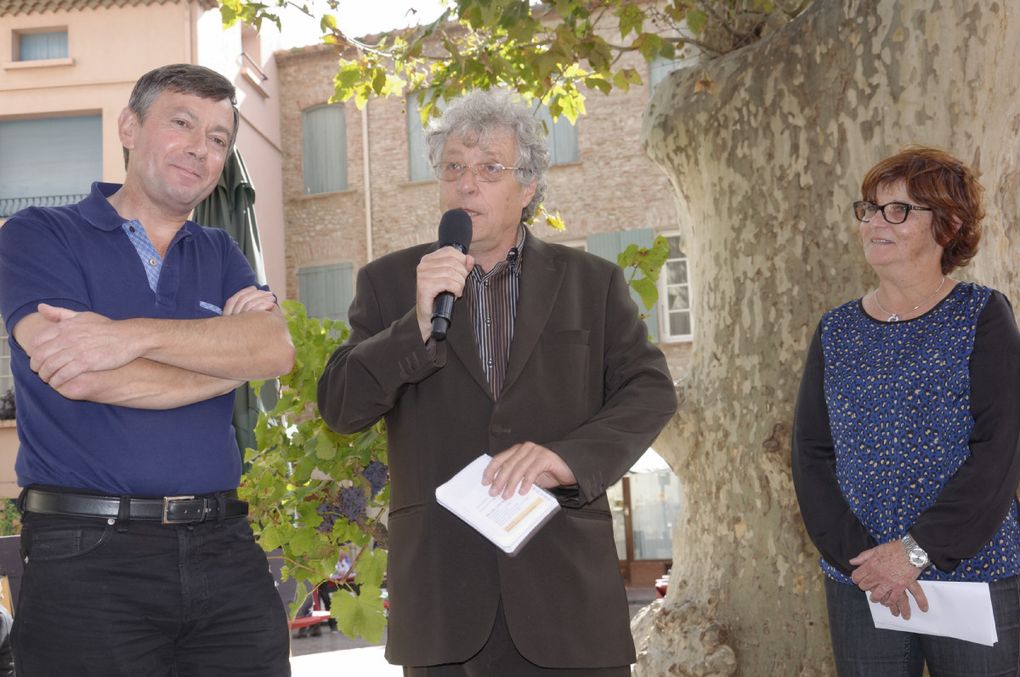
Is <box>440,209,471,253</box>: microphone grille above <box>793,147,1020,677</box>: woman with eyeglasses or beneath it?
above

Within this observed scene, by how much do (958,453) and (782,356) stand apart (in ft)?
6.57

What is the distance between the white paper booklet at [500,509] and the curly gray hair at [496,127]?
907mm

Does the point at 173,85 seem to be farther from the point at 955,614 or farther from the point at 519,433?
the point at 955,614

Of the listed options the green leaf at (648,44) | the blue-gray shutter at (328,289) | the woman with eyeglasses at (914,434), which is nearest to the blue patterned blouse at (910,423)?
the woman with eyeglasses at (914,434)

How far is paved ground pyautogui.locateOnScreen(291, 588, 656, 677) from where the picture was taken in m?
9.37

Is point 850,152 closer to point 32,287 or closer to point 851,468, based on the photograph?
point 851,468

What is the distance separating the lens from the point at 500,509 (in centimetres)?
237

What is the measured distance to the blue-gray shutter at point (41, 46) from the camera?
742 inches

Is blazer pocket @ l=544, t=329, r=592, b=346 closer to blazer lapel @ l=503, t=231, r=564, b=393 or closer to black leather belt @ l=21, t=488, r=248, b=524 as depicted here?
blazer lapel @ l=503, t=231, r=564, b=393

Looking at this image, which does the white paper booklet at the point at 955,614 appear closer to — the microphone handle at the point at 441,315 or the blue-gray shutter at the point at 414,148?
the microphone handle at the point at 441,315

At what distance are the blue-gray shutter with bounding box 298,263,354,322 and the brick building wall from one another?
142 millimetres

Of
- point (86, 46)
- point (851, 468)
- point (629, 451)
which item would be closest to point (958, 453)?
point (851, 468)

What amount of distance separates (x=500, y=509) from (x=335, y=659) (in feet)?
29.4

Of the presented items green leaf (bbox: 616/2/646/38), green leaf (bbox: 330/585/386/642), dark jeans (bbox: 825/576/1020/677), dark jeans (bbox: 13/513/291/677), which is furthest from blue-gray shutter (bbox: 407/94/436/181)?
dark jeans (bbox: 13/513/291/677)
